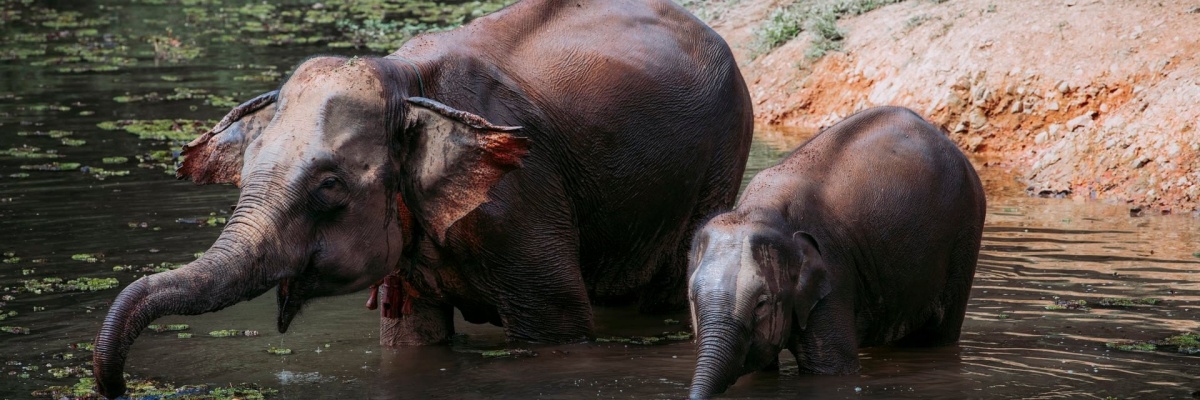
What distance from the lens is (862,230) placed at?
812 cm

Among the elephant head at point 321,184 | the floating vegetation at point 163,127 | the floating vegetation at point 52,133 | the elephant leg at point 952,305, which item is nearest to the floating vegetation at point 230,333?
the elephant head at point 321,184

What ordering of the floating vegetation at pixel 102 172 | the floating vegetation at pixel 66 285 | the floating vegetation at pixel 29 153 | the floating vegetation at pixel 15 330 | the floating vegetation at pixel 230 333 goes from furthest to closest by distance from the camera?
the floating vegetation at pixel 29 153 < the floating vegetation at pixel 102 172 < the floating vegetation at pixel 66 285 < the floating vegetation at pixel 230 333 < the floating vegetation at pixel 15 330

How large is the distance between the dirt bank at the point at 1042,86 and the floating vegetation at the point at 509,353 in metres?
6.39

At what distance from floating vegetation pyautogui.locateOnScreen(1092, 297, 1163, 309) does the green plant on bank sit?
27.6ft

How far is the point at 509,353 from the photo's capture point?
8414 mm

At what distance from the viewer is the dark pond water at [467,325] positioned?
789cm

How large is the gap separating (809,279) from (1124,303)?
10.2 ft

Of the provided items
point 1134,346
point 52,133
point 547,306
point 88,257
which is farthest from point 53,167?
point 1134,346

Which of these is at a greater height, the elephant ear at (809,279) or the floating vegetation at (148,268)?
the elephant ear at (809,279)

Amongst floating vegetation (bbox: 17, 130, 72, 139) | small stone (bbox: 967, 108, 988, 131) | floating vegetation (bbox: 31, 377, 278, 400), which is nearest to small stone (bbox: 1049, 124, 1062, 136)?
small stone (bbox: 967, 108, 988, 131)

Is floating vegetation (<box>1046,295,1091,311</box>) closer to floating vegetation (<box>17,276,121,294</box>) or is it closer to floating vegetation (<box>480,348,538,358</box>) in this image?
floating vegetation (<box>480,348,538,358</box>)

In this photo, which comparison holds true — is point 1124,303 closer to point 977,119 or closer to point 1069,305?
point 1069,305

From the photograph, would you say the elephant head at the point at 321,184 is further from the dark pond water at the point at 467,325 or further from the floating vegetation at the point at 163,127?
the floating vegetation at the point at 163,127

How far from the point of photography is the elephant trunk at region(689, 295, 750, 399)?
23.0 ft
